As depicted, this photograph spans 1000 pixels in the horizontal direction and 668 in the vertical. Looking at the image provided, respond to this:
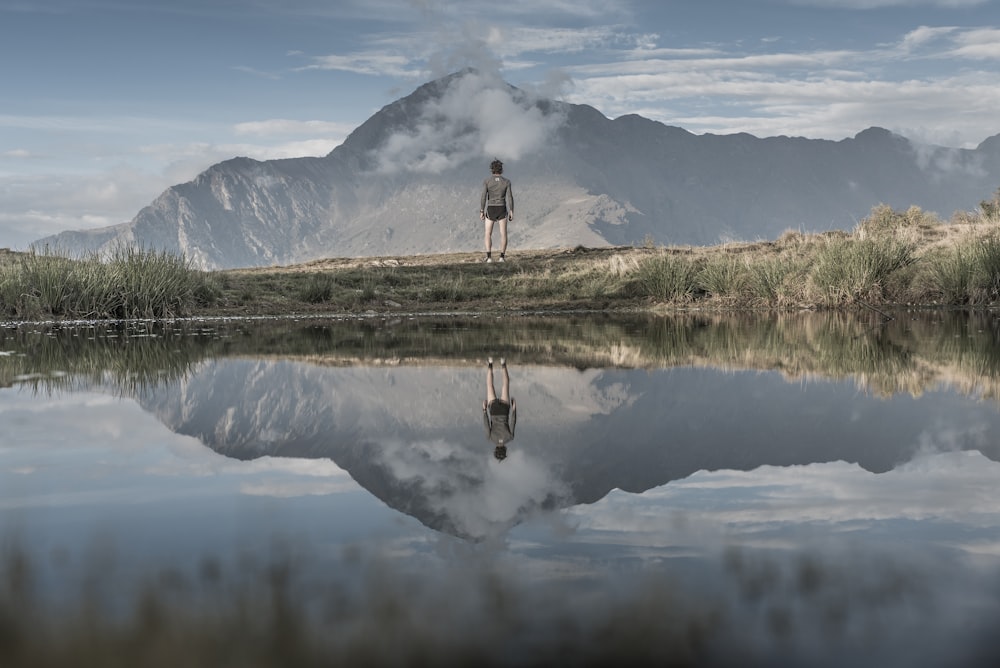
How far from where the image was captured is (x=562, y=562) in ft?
10.0

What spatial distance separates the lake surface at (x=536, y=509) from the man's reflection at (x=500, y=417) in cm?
7

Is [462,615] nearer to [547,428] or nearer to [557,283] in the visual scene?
[547,428]

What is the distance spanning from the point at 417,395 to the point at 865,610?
4738 millimetres

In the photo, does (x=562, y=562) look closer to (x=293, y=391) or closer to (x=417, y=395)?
(x=417, y=395)

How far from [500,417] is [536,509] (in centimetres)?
227

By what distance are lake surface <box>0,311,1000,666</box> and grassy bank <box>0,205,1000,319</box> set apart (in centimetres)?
887

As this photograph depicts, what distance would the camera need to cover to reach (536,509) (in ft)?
12.4

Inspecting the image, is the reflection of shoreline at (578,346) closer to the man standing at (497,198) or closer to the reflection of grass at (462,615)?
the reflection of grass at (462,615)

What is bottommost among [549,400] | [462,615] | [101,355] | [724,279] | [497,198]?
[462,615]

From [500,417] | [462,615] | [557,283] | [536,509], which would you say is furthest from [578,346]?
[557,283]

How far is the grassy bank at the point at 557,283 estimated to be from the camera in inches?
668

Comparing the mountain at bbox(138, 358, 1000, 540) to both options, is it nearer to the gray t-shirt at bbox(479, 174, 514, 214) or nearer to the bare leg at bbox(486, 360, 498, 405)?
the bare leg at bbox(486, 360, 498, 405)

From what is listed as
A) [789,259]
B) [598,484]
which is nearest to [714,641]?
[598,484]

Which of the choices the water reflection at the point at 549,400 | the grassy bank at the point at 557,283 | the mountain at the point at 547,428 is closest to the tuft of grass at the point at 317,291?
the grassy bank at the point at 557,283
